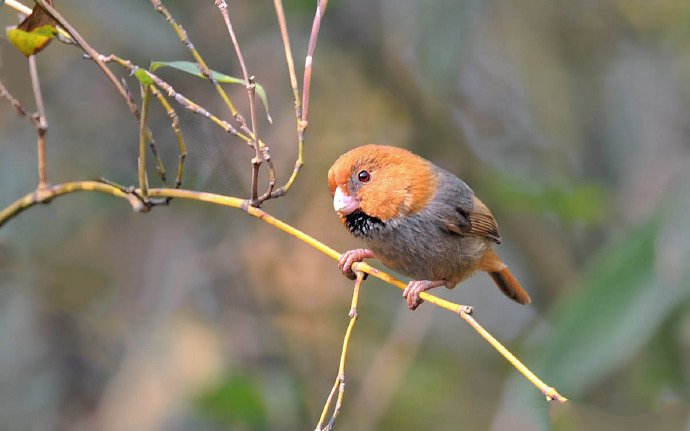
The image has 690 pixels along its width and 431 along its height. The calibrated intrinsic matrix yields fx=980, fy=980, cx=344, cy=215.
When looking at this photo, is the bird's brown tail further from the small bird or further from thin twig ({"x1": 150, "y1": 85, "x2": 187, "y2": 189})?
thin twig ({"x1": 150, "y1": 85, "x2": 187, "y2": 189})

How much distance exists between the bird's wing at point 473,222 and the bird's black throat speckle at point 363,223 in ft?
1.15

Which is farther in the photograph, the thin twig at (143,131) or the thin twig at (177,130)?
the thin twig at (177,130)

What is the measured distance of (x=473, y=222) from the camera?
3941 millimetres

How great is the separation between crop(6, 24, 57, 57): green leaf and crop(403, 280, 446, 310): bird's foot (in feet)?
5.06

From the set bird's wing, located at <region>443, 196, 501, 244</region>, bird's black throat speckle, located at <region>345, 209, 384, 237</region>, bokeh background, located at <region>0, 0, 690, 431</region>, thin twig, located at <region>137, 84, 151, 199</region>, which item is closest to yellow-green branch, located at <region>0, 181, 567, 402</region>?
thin twig, located at <region>137, 84, 151, 199</region>

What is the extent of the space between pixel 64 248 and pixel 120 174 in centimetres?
139

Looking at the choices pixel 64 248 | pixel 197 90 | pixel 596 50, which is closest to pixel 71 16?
pixel 197 90

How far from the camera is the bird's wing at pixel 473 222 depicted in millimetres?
3807

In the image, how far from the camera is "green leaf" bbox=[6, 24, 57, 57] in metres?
2.21

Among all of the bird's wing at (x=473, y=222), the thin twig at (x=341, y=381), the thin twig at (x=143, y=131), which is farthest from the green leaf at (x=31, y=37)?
the bird's wing at (x=473, y=222)

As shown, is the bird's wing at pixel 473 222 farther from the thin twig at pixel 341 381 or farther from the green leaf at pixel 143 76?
the green leaf at pixel 143 76

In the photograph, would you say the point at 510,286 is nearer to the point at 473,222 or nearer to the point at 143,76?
the point at 473,222

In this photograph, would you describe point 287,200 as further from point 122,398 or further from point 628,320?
point 628,320

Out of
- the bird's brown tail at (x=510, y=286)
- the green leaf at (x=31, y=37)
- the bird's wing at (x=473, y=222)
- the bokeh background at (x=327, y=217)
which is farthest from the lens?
the bokeh background at (x=327, y=217)
